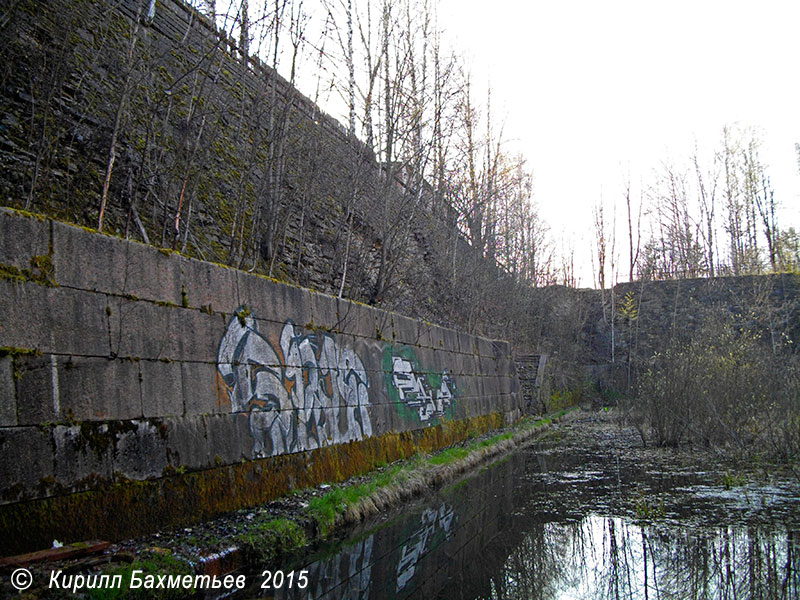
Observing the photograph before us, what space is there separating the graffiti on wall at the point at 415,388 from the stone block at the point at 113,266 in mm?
5026

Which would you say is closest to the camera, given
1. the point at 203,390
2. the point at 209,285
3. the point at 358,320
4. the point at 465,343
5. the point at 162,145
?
the point at 203,390

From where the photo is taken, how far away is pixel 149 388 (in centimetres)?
491

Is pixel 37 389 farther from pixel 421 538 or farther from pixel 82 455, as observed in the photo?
pixel 421 538

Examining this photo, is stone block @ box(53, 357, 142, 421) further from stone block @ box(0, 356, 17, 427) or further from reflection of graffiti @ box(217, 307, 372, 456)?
reflection of graffiti @ box(217, 307, 372, 456)

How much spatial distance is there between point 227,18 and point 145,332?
4048 millimetres

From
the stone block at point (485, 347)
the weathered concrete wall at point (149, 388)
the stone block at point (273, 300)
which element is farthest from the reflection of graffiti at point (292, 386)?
the stone block at point (485, 347)

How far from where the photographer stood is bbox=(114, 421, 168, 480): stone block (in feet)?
14.9

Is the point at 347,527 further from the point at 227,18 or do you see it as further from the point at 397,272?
the point at 397,272

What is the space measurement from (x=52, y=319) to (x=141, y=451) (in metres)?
1.22

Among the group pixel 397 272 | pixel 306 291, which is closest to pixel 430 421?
pixel 397 272

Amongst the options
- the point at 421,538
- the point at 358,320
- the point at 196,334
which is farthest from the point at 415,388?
the point at 196,334

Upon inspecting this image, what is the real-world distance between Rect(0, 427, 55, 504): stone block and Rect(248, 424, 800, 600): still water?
1586mm

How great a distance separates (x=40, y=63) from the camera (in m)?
6.47

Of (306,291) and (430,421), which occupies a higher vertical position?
(306,291)
